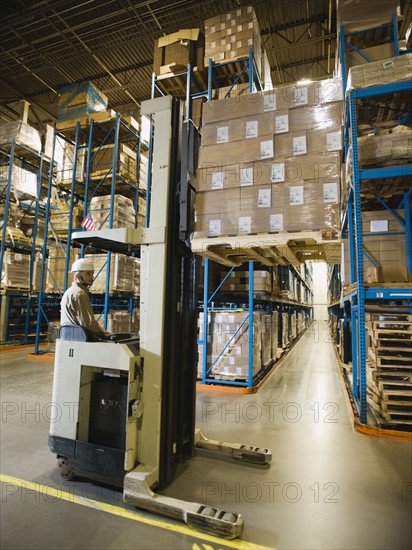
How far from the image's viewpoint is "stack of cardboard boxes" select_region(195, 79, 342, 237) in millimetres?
3010

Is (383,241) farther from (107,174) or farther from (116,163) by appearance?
(107,174)

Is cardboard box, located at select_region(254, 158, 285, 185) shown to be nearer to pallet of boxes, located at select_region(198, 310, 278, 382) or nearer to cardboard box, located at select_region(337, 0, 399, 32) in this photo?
pallet of boxes, located at select_region(198, 310, 278, 382)

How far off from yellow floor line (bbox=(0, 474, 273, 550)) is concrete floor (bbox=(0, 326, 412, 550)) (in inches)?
0.5

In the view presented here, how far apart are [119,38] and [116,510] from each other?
11.5 metres

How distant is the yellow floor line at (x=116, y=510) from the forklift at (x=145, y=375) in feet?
0.27

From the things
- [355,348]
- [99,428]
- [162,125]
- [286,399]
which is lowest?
[286,399]

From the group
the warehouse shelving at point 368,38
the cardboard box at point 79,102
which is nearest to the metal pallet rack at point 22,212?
the cardboard box at point 79,102

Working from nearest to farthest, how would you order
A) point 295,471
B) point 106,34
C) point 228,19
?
point 295,471 < point 228,19 < point 106,34

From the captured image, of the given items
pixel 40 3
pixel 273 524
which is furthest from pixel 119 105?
pixel 273 524

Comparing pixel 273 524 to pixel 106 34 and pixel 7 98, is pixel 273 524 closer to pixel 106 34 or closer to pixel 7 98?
pixel 106 34

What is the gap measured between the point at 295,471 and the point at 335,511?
62cm

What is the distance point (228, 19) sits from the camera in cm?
677

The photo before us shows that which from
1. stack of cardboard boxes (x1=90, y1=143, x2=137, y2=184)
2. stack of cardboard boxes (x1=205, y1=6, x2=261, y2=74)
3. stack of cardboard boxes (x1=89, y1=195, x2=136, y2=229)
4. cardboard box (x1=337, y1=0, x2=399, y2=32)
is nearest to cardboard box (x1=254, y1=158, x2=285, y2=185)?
cardboard box (x1=337, y1=0, x2=399, y2=32)

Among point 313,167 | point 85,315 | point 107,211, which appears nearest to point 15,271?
point 107,211
